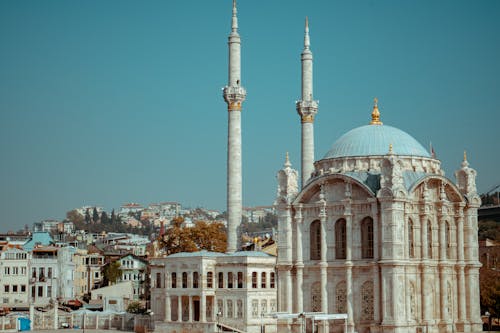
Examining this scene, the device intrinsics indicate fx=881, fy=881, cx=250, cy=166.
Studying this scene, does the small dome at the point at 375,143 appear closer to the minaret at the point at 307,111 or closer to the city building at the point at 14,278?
the minaret at the point at 307,111

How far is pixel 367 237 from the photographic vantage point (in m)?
52.2

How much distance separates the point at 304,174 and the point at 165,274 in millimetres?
14451

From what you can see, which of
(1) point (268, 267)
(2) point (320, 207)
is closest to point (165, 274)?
(1) point (268, 267)

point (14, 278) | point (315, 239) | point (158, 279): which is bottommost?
point (158, 279)

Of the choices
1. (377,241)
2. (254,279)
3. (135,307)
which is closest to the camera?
(377,241)

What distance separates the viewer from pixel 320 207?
5366cm

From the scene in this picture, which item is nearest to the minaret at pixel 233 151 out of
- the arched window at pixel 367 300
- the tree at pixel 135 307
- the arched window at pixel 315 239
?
the arched window at pixel 315 239

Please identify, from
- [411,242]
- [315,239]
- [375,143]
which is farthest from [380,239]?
[375,143]

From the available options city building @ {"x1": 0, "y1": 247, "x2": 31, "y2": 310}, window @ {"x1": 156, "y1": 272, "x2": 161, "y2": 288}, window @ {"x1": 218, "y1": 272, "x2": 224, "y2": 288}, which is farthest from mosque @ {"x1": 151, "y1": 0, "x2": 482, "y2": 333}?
city building @ {"x1": 0, "y1": 247, "x2": 31, "y2": 310}

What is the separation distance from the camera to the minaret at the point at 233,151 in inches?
2675

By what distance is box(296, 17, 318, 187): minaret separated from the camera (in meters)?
72.4

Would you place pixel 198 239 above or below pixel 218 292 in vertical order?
above

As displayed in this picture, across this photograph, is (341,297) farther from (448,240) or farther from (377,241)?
(448,240)

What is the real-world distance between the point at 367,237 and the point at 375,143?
6.35 metres
